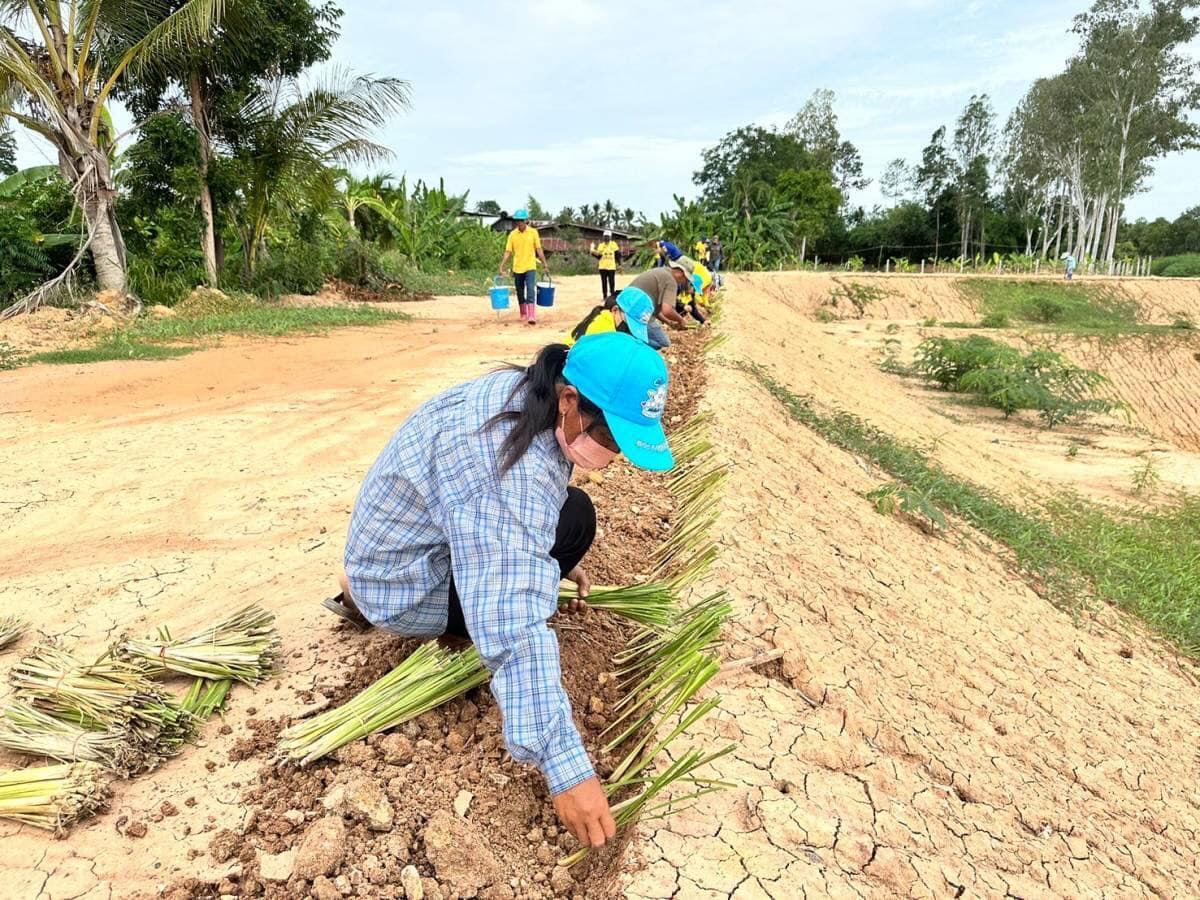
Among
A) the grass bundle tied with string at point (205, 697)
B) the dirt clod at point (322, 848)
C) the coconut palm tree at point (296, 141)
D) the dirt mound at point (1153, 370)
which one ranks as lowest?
the dirt mound at point (1153, 370)

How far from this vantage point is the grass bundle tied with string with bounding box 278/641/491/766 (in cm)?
173

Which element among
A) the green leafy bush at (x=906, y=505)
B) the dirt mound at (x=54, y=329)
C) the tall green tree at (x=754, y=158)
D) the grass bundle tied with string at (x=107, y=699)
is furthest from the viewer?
the tall green tree at (x=754, y=158)

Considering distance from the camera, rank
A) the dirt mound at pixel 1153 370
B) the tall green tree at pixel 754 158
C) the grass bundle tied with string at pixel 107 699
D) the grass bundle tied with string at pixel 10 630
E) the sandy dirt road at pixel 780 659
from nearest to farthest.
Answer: the sandy dirt road at pixel 780 659 → the grass bundle tied with string at pixel 107 699 → the grass bundle tied with string at pixel 10 630 → the dirt mound at pixel 1153 370 → the tall green tree at pixel 754 158

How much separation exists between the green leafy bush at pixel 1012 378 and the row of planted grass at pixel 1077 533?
319 centimetres

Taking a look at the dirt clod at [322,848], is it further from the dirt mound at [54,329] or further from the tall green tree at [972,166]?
the tall green tree at [972,166]

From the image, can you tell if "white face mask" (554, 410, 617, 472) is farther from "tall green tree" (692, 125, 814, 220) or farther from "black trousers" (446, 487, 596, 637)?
"tall green tree" (692, 125, 814, 220)

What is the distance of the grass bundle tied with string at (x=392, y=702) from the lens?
1.73 meters

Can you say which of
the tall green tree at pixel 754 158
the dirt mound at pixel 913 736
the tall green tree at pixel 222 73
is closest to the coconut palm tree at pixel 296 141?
the tall green tree at pixel 222 73

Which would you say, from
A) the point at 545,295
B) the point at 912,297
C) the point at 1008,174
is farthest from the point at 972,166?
the point at 545,295

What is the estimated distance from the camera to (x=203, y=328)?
8594 mm

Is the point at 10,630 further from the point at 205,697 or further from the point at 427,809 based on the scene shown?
the point at 427,809

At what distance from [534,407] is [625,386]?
200 mm

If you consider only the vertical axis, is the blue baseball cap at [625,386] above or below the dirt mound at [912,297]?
above

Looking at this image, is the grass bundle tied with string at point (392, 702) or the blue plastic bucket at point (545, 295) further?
the blue plastic bucket at point (545, 295)
